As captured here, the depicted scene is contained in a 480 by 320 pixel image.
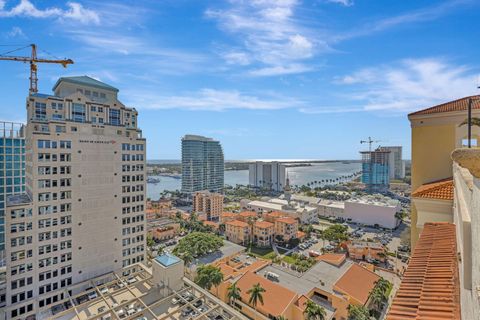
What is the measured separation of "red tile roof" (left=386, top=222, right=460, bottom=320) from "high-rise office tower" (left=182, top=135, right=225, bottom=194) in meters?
72.4

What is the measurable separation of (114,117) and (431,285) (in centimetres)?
2328

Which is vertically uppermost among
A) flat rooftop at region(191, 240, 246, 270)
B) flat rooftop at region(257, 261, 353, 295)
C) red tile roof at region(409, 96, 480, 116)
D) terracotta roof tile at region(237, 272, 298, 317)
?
red tile roof at region(409, 96, 480, 116)

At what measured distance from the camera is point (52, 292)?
17125 mm

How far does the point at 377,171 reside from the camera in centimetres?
8756

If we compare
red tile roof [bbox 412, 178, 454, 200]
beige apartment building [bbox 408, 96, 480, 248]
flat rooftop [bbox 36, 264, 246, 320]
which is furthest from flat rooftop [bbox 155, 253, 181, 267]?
red tile roof [bbox 412, 178, 454, 200]

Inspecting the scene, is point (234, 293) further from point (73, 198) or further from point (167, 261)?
point (73, 198)

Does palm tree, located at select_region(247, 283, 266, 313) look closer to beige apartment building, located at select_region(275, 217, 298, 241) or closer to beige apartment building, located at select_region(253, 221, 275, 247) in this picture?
beige apartment building, located at select_region(253, 221, 275, 247)

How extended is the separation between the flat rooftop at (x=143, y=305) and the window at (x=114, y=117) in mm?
12718

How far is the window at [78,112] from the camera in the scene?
18861mm

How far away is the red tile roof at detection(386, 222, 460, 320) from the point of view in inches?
120

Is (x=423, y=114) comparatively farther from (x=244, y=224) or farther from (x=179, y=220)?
(x=179, y=220)

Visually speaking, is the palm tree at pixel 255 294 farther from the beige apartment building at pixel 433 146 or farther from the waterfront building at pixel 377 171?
the waterfront building at pixel 377 171

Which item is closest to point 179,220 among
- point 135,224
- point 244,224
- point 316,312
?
point 244,224

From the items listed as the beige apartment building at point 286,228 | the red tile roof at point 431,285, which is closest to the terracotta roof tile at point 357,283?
the beige apartment building at point 286,228
